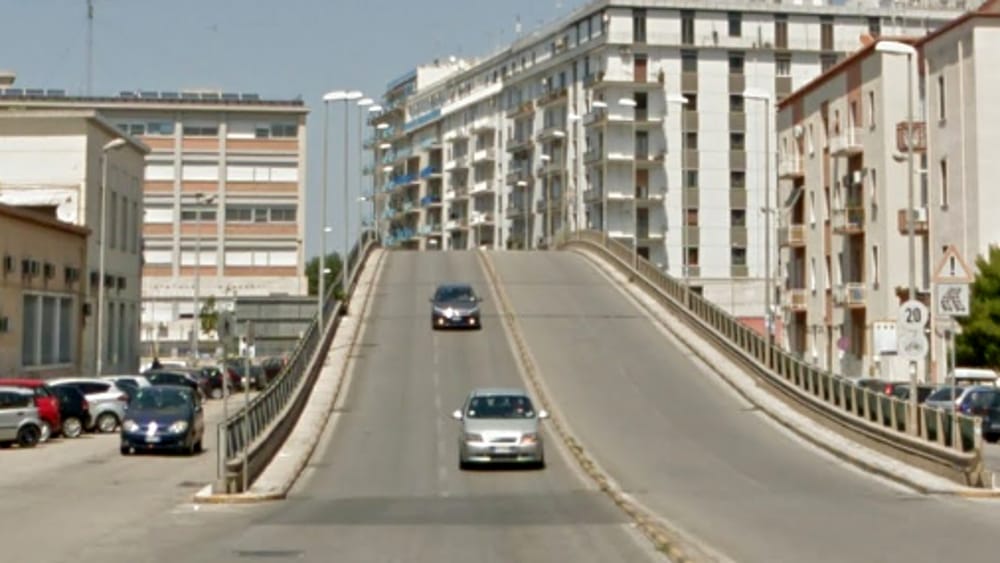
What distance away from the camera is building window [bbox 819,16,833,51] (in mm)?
115438

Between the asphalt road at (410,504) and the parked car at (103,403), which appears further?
the parked car at (103,403)

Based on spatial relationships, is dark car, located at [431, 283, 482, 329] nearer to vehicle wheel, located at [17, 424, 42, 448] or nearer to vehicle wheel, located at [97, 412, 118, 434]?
vehicle wheel, located at [97, 412, 118, 434]

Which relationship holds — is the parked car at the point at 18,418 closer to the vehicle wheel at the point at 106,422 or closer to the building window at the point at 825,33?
the vehicle wheel at the point at 106,422

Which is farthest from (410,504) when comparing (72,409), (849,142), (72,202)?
(849,142)

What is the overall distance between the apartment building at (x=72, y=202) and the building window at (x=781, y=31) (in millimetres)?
50410

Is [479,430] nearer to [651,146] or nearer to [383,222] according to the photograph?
[651,146]

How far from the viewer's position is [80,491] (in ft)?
99.5

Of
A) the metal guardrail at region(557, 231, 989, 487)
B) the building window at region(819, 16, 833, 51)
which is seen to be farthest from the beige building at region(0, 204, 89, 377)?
the building window at region(819, 16, 833, 51)

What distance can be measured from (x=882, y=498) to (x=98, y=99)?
343ft

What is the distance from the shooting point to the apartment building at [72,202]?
68.4m

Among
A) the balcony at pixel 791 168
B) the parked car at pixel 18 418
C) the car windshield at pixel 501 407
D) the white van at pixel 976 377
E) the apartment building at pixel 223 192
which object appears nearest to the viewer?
the car windshield at pixel 501 407

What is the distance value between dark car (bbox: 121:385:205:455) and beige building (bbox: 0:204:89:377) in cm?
2176

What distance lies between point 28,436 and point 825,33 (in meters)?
84.6

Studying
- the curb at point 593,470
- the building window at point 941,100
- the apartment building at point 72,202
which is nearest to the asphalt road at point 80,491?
the curb at point 593,470
